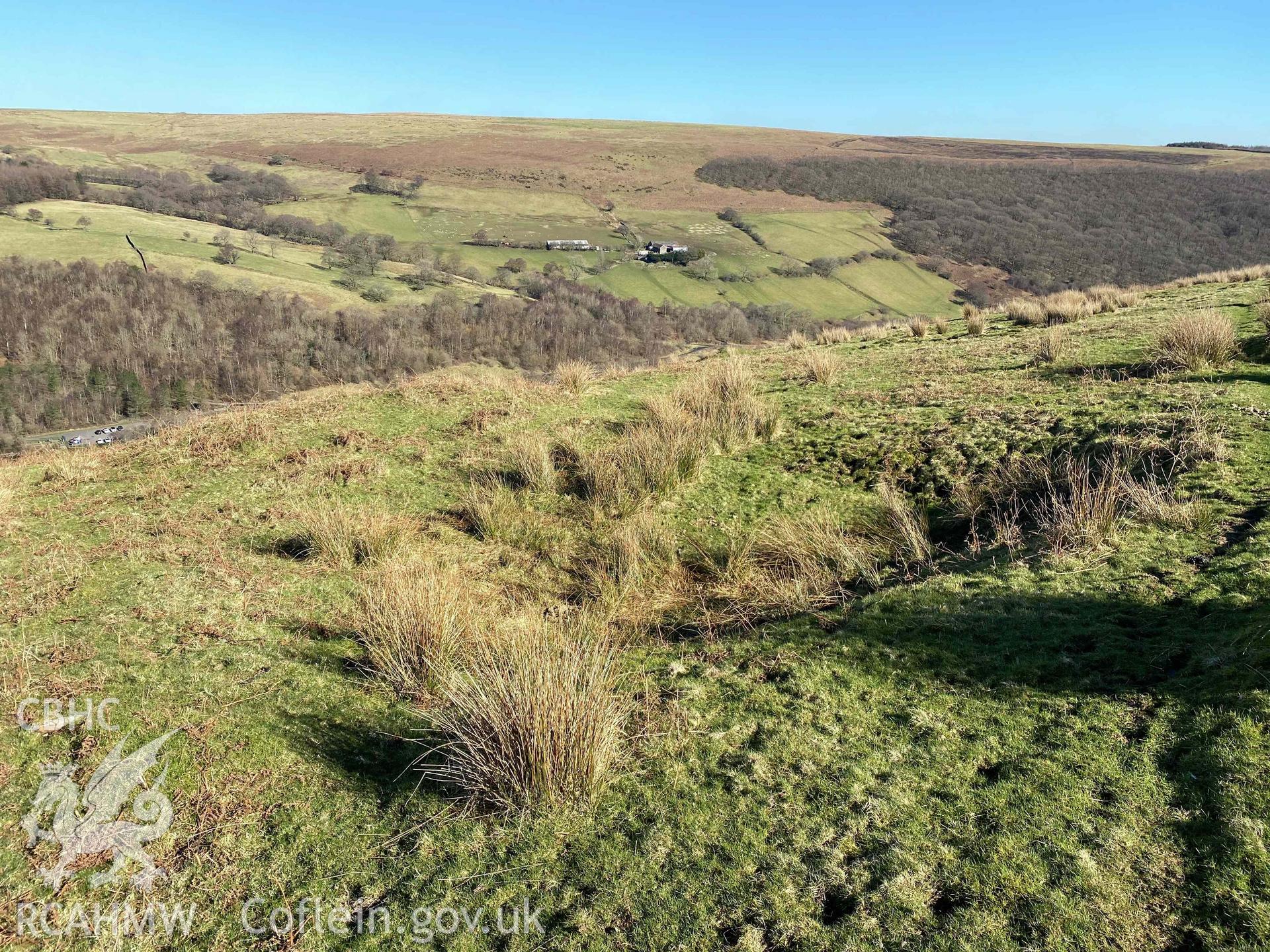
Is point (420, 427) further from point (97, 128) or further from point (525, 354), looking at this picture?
point (97, 128)

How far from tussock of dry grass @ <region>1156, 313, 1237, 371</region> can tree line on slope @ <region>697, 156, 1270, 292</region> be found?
87.3 metres

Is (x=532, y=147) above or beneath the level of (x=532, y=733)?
above

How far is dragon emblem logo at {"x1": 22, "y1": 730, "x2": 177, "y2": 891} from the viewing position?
2.60 m

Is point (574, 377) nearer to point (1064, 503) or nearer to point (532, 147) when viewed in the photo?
point (1064, 503)

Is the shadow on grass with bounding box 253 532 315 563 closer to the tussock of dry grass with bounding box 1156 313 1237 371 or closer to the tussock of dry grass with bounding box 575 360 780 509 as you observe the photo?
the tussock of dry grass with bounding box 575 360 780 509

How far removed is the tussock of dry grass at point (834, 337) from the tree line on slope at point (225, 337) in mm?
38218

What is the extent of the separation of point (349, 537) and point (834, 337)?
12.8 metres

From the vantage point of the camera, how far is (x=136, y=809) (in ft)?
9.37

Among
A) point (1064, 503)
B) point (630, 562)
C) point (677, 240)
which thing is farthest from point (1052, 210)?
point (630, 562)

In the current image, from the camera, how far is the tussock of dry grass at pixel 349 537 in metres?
5.64

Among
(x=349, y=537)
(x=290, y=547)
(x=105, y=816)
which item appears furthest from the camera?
(x=290, y=547)

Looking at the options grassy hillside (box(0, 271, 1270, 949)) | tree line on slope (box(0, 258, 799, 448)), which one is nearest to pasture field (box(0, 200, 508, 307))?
tree line on slope (box(0, 258, 799, 448))

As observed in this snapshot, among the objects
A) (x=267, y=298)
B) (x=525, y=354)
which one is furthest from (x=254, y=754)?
(x=267, y=298)

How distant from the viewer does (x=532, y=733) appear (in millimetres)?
2850
